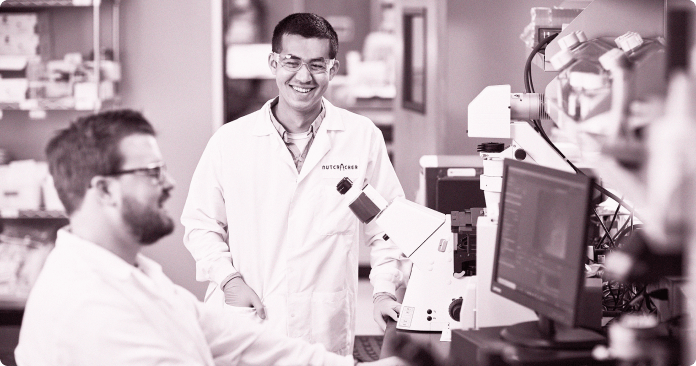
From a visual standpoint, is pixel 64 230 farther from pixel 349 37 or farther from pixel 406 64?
pixel 349 37

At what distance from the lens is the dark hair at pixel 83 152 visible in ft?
5.18

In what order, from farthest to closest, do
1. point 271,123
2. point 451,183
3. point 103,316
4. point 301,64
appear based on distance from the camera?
point 451,183
point 271,123
point 301,64
point 103,316

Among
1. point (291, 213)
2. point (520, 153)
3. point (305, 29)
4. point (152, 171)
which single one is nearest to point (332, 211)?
point (291, 213)

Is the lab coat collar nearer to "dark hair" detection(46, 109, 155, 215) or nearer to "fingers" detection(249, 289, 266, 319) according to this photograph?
"fingers" detection(249, 289, 266, 319)

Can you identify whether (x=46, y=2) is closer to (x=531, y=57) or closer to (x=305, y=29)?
(x=305, y=29)

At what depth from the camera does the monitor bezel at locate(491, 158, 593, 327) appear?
150 centimetres

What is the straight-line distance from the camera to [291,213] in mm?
2504

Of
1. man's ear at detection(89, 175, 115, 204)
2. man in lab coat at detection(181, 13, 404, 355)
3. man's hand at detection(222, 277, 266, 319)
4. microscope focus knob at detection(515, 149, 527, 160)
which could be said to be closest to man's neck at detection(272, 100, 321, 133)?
man in lab coat at detection(181, 13, 404, 355)

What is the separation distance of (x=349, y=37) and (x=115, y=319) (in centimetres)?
646

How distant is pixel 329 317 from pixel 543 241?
1032mm

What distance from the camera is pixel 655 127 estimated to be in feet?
3.55

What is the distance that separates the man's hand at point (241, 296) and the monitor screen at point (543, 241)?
0.84 metres

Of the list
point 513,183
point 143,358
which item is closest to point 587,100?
point 513,183

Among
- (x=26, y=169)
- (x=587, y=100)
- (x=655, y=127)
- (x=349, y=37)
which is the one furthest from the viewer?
(x=349, y=37)
